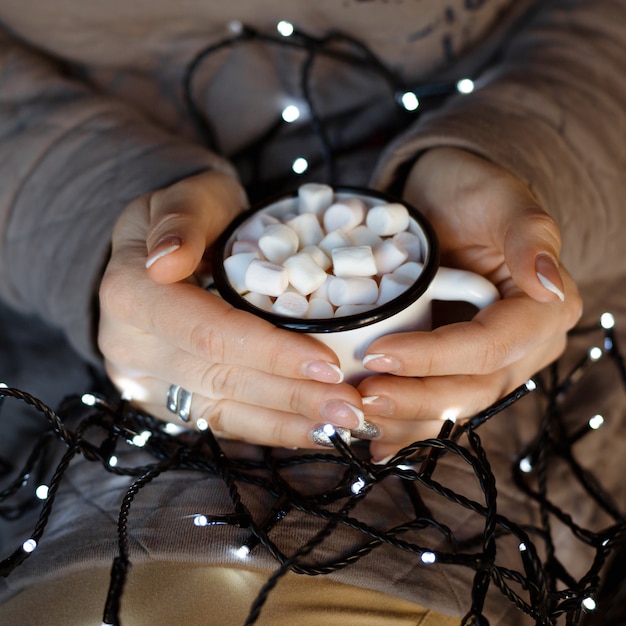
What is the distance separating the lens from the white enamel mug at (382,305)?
0.49 meters

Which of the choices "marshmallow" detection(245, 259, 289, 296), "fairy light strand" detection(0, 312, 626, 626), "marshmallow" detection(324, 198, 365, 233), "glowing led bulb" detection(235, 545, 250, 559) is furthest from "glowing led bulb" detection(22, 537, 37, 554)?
"marshmallow" detection(324, 198, 365, 233)

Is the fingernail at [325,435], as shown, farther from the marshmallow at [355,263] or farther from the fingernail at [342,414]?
the marshmallow at [355,263]

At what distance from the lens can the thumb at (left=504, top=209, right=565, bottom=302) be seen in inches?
19.8

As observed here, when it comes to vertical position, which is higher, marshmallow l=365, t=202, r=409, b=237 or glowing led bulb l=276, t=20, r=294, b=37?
glowing led bulb l=276, t=20, r=294, b=37

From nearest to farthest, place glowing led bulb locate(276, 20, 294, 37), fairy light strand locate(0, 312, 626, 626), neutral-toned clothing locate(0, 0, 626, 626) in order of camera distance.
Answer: fairy light strand locate(0, 312, 626, 626) < neutral-toned clothing locate(0, 0, 626, 626) < glowing led bulb locate(276, 20, 294, 37)

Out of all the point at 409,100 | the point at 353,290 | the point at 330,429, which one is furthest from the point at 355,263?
the point at 409,100

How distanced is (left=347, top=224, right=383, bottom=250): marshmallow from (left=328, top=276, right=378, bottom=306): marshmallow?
62 mm

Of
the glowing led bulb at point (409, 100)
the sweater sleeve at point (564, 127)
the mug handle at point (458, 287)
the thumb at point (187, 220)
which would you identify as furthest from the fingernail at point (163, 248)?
the glowing led bulb at point (409, 100)

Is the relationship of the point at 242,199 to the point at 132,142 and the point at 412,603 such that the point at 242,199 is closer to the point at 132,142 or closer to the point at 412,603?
the point at 132,142

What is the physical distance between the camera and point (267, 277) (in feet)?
1.69

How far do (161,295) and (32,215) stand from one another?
32 cm

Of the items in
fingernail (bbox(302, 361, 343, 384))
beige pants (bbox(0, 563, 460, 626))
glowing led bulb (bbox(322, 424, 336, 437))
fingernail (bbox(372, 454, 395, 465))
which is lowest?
beige pants (bbox(0, 563, 460, 626))

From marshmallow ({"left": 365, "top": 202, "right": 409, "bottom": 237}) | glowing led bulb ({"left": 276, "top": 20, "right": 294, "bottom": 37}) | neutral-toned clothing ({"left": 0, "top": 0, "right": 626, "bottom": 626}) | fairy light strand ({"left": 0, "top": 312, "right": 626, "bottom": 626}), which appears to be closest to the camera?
fairy light strand ({"left": 0, "top": 312, "right": 626, "bottom": 626})

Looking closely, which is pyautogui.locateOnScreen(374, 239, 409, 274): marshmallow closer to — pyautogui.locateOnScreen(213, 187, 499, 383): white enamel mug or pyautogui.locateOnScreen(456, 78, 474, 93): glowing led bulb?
pyautogui.locateOnScreen(213, 187, 499, 383): white enamel mug
